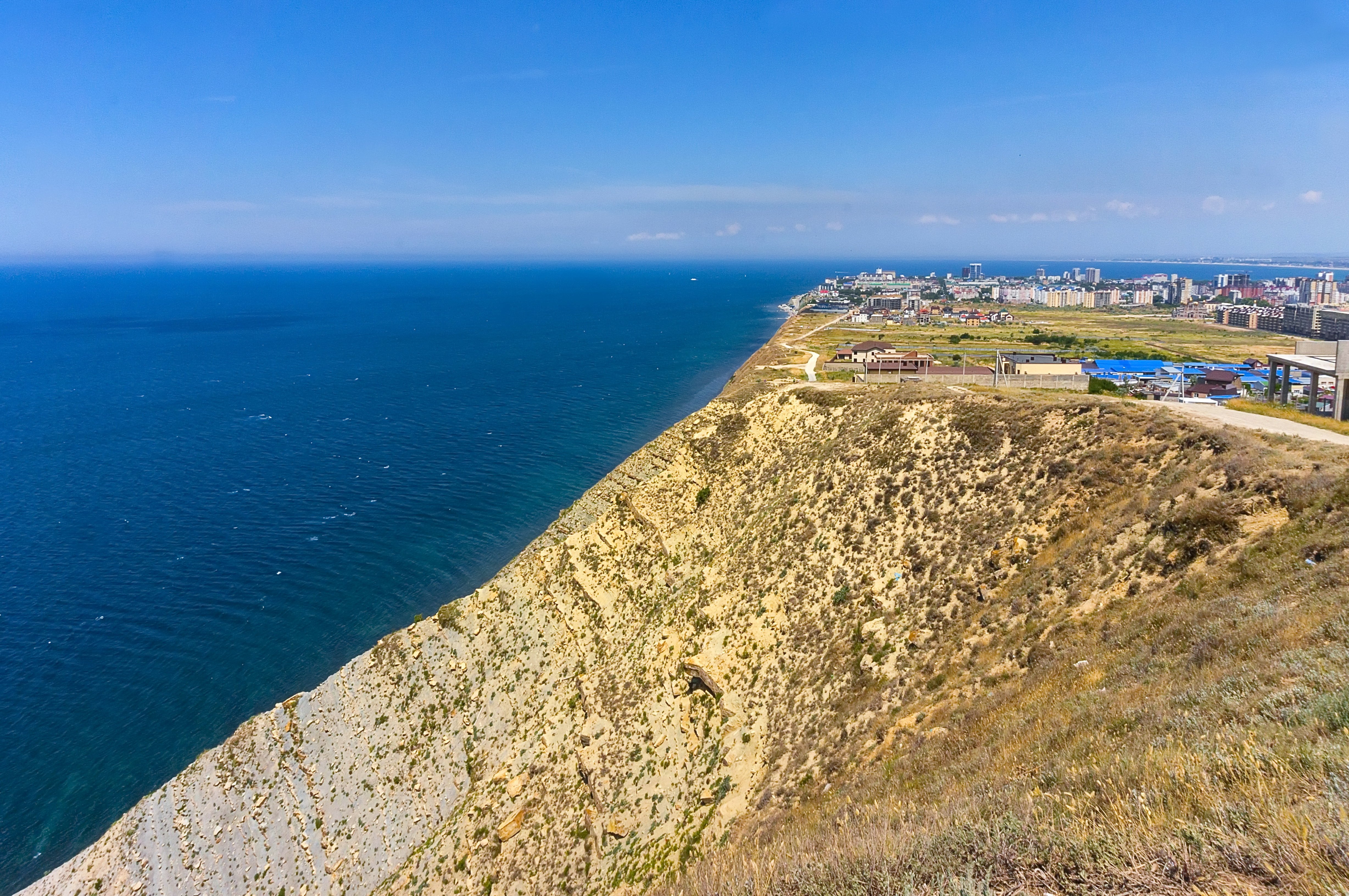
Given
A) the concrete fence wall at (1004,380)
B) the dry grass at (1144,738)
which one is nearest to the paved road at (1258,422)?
the dry grass at (1144,738)

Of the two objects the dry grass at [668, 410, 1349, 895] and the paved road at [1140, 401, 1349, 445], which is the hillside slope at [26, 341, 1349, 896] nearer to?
the dry grass at [668, 410, 1349, 895]

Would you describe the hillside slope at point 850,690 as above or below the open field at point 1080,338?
below

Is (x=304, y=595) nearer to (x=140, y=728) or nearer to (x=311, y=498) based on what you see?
(x=140, y=728)

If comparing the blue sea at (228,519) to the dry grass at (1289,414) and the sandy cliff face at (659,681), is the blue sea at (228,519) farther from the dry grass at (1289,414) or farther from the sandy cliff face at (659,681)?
the dry grass at (1289,414)

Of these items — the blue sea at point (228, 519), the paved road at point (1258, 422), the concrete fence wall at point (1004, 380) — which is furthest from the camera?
the concrete fence wall at point (1004, 380)

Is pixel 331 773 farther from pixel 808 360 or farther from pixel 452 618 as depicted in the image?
pixel 808 360

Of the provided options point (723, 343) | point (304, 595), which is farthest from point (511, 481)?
point (723, 343)

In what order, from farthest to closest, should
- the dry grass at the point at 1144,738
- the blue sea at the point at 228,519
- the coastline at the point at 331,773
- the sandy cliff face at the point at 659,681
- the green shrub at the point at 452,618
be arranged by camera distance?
1. the blue sea at the point at 228,519
2. the green shrub at the point at 452,618
3. the coastline at the point at 331,773
4. the sandy cliff face at the point at 659,681
5. the dry grass at the point at 1144,738
